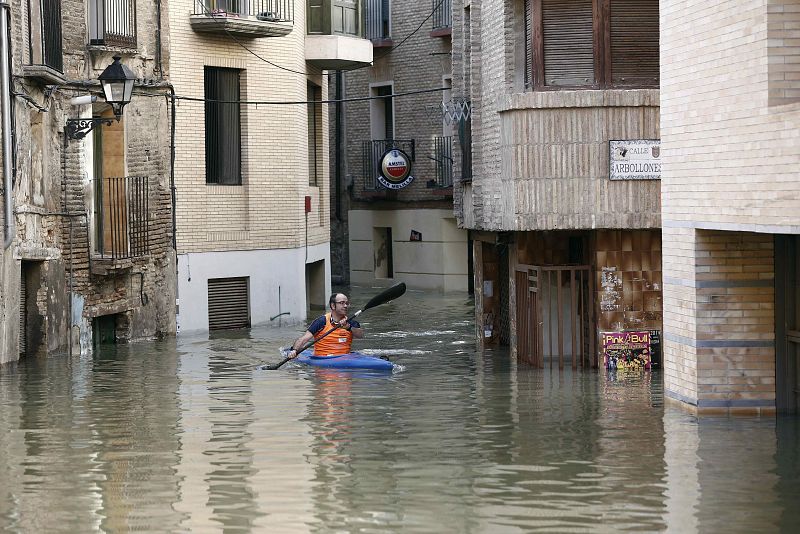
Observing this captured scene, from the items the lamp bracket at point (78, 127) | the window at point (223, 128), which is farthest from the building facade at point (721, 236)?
the window at point (223, 128)

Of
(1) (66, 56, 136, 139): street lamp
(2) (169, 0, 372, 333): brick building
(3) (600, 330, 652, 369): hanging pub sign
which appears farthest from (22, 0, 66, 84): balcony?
(3) (600, 330, 652, 369): hanging pub sign

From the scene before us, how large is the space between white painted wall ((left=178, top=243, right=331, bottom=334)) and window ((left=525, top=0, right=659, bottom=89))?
10.1m

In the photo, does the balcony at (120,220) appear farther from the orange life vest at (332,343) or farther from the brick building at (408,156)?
the brick building at (408,156)

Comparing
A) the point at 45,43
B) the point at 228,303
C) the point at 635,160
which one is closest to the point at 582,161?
the point at 635,160

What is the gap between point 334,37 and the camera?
107 feet

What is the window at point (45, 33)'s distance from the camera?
22562 mm

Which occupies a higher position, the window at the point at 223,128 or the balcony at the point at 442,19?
the balcony at the point at 442,19

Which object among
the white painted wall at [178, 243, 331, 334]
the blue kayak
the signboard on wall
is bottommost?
the blue kayak

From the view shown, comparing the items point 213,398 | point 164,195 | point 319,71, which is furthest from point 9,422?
point 319,71

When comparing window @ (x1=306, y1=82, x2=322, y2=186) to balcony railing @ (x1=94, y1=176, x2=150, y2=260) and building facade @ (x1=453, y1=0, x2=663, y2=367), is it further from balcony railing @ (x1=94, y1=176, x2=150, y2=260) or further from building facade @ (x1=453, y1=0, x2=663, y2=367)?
building facade @ (x1=453, y1=0, x2=663, y2=367)

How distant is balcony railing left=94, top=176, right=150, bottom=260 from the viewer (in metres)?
25.8

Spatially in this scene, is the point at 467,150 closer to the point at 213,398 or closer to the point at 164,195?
the point at 164,195

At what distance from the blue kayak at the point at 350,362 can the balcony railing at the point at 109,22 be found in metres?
7.22

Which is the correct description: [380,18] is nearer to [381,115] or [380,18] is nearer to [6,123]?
[381,115]
